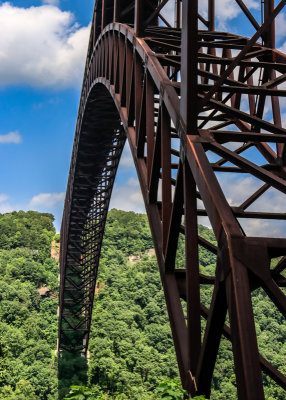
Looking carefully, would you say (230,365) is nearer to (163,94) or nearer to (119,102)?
(119,102)

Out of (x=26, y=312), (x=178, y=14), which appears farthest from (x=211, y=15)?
(x=26, y=312)

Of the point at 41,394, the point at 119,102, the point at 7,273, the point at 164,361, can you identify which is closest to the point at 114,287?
the point at 7,273

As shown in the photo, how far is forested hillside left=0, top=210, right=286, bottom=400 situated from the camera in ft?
159

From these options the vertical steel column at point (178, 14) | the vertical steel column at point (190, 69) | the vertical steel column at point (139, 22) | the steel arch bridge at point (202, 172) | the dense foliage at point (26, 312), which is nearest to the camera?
the steel arch bridge at point (202, 172)

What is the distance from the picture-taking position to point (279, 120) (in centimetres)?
911

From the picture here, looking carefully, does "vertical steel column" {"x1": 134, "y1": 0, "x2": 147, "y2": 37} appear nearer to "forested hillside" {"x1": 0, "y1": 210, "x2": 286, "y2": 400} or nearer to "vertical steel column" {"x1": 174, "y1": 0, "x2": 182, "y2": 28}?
"vertical steel column" {"x1": 174, "y1": 0, "x2": 182, "y2": 28}

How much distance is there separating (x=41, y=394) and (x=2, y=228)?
59.6 metres

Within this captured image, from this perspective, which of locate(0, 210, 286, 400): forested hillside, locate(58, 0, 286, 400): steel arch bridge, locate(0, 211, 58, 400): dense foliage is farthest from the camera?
locate(0, 210, 286, 400): forested hillside

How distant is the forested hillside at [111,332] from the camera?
48.5m

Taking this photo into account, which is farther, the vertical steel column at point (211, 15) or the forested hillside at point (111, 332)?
the forested hillside at point (111, 332)

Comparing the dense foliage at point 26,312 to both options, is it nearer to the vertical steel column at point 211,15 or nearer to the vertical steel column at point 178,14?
the vertical steel column at point 178,14

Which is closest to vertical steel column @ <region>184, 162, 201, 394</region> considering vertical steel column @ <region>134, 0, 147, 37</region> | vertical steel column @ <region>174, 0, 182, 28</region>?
vertical steel column @ <region>134, 0, 147, 37</region>

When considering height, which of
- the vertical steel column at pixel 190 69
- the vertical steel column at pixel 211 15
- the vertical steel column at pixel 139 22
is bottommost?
the vertical steel column at pixel 190 69

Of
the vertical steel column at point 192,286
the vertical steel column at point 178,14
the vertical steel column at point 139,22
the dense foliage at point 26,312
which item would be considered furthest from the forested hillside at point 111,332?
the vertical steel column at point 192,286
